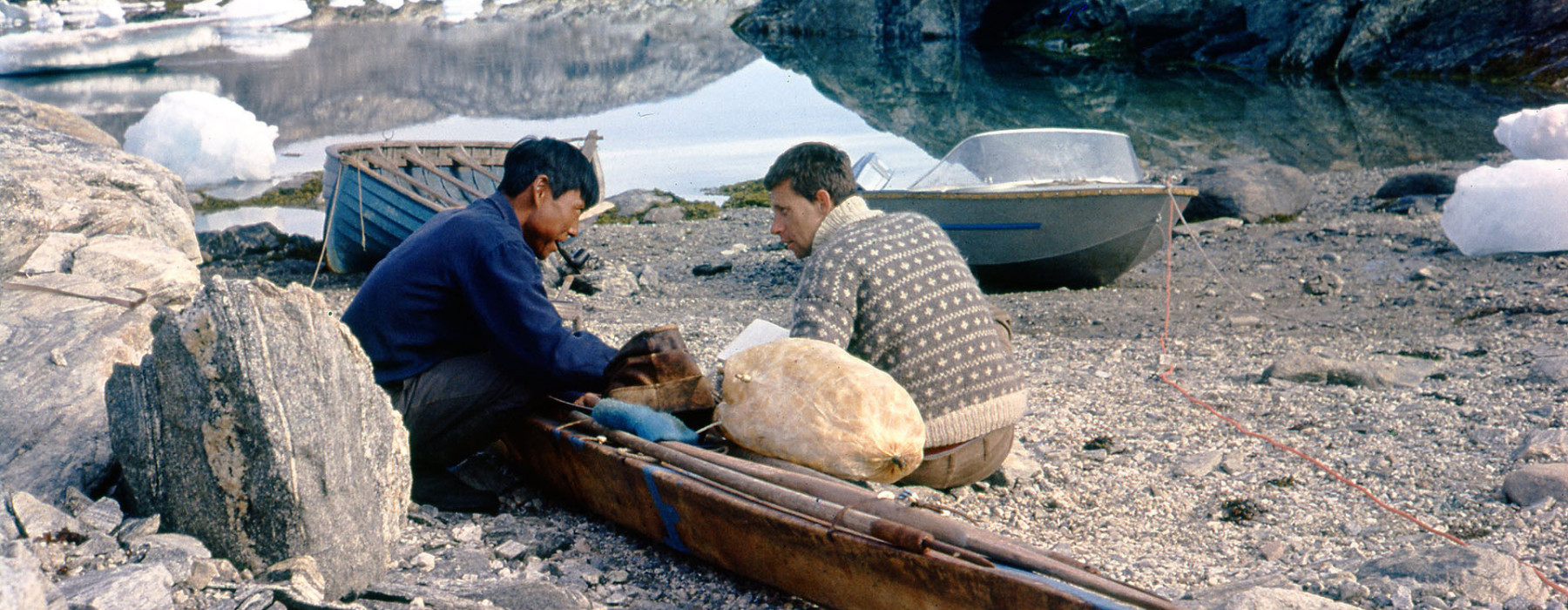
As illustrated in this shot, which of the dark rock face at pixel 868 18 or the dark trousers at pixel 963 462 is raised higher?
the dark trousers at pixel 963 462

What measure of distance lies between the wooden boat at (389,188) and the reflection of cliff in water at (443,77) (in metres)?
14.2

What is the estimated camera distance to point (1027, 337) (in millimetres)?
8930

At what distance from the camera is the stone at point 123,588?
274cm

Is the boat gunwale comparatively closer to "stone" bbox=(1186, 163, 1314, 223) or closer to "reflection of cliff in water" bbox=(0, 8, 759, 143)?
"stone" bbox=(1186, 163, 1314, 223)

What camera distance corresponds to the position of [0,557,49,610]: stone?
209 centimetres

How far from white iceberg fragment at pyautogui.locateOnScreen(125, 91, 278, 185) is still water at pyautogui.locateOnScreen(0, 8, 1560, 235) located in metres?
0.78

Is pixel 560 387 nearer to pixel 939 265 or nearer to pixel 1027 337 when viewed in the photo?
pixel 939 265

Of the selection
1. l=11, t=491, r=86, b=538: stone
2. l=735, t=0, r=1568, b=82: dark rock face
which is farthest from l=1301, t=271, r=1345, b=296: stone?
l=735, t=0, r=1568, b=82: dark rock face

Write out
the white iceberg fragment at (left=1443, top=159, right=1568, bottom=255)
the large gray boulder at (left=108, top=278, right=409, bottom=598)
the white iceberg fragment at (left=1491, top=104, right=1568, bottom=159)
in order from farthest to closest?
the white iceberg fragment at (left=1491, top=104, right=1568, bottom=159), the white iceberg fragment at (left=1443, top=159, right=1568, bottom=255), the large gray boulder at (left=108, top=278, right=409, bottom=598)

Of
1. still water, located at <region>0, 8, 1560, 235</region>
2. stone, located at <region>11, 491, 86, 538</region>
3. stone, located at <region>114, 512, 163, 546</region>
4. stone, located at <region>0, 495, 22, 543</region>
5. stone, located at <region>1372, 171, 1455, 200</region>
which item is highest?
stone, located at <region>0, 495, 22, 543</region>

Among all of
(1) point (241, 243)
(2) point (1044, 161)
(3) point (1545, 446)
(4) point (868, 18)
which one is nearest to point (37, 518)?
(3) point (1545, 446)

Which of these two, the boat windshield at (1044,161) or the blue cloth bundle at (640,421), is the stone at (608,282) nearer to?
the boat windshield at (1044,161)

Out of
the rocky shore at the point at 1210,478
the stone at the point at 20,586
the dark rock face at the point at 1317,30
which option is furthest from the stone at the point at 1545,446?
the dark rock face at the point at 1317,30

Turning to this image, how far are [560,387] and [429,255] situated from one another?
0.75 meters
